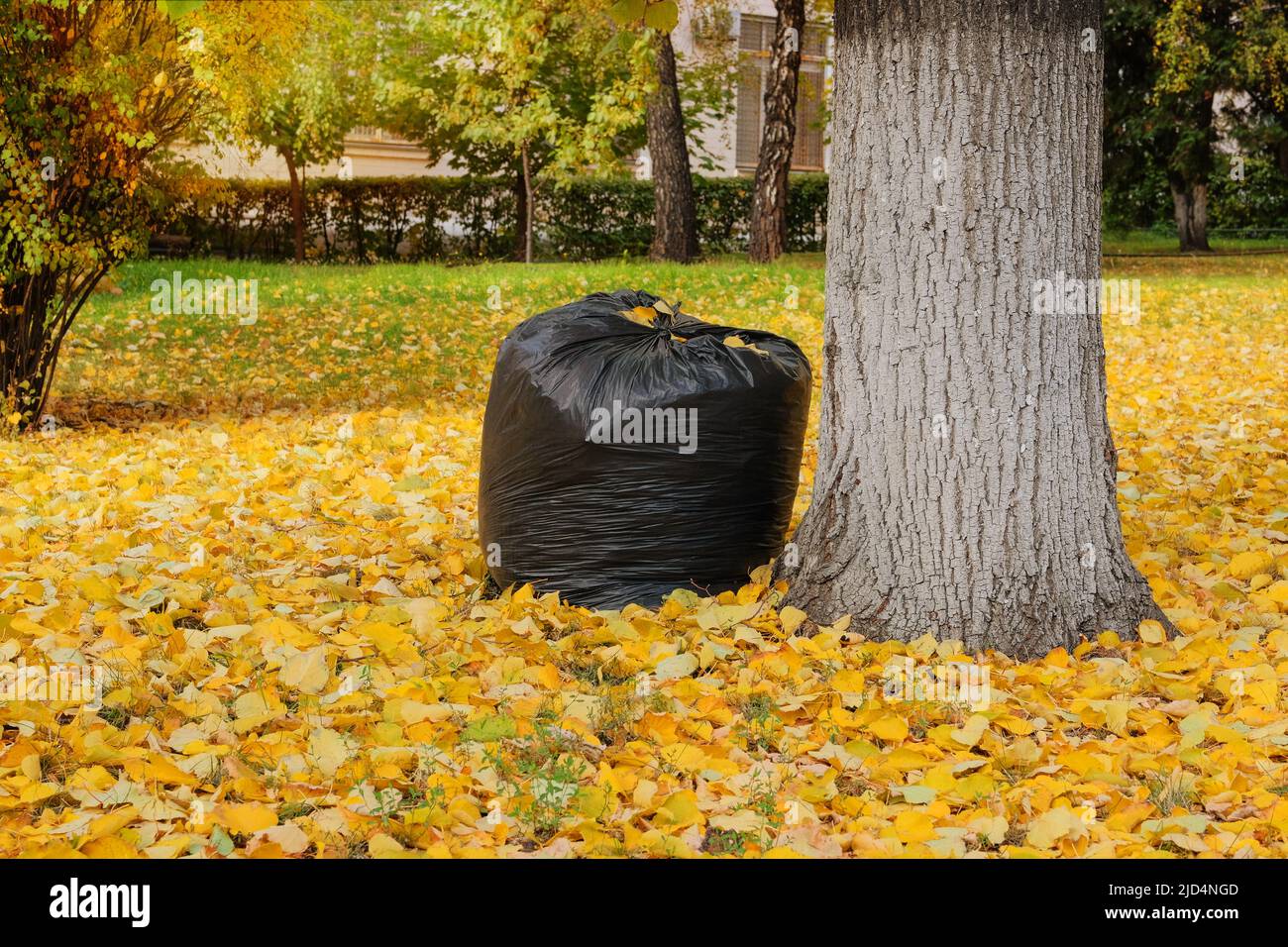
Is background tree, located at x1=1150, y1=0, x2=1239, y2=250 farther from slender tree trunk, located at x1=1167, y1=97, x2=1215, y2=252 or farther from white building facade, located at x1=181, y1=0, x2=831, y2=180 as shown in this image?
white building facade, located at x1=181, y1=0, x2=831, y2=180

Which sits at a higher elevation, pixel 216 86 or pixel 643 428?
pixel 216 86

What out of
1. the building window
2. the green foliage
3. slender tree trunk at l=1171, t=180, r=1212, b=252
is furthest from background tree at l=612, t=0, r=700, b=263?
the building window

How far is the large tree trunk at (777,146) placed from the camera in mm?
14547

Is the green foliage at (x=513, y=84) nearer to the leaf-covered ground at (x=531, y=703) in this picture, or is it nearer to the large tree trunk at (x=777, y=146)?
the large tree trunk at (x=777, y=146)

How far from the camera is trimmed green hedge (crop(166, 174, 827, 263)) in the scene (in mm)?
19391

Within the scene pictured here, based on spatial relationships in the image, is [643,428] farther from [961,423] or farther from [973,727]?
[973,727]

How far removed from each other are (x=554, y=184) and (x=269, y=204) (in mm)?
4501

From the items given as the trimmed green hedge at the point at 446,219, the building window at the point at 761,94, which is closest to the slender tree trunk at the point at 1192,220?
the trimmed green hedge at the point at 446,219

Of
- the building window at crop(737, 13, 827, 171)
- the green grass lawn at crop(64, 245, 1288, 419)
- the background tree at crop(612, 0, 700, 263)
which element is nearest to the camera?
the green grass lawn at crop(64, 245, 1288, 419)

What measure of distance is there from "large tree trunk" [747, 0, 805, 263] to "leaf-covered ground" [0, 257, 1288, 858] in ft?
31.4

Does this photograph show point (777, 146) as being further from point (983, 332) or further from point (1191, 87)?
point (983, 332)

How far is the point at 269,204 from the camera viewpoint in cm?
1972

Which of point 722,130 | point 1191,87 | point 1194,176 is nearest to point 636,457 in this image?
point 1191,87

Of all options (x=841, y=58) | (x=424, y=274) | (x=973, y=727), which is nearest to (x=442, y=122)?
(x=424, y=274)
